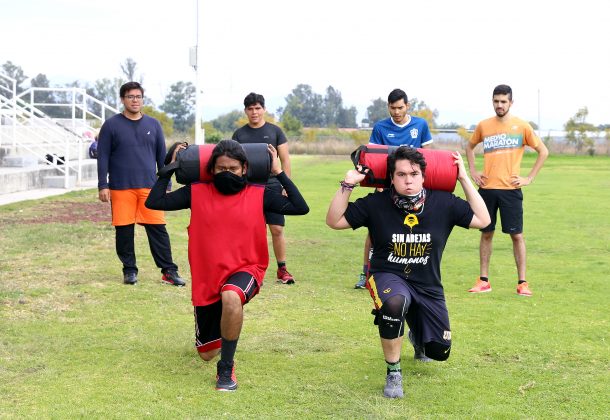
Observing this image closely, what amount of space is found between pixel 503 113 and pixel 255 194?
3931mm

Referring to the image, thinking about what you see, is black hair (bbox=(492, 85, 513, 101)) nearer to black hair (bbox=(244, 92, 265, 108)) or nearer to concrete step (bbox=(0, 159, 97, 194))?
black hair (bbox=(244, 92, 265, 108))

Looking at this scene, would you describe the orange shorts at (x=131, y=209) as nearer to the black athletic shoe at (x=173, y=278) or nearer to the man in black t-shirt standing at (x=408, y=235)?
the black athletic shoe at (x=173, y=278)

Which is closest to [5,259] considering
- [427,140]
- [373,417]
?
[427,140]

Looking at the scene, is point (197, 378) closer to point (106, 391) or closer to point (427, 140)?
point (106, 391)

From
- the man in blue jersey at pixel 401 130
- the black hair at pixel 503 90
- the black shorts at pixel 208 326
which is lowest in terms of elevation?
A: the black shorts at pixel 208 326

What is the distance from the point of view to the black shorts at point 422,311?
566 cm

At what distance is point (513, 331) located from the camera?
23.4 ft

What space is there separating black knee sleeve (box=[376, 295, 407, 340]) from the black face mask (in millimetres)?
1237

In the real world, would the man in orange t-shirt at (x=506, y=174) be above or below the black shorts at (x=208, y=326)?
above

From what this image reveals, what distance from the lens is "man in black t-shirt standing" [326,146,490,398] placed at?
552cm

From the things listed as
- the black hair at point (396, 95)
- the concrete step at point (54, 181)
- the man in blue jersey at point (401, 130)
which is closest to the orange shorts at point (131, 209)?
the man in blue jersey at point (401, 130)

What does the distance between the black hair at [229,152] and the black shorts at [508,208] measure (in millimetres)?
3897

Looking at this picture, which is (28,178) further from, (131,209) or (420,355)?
(420,355)

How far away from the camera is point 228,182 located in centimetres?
571
